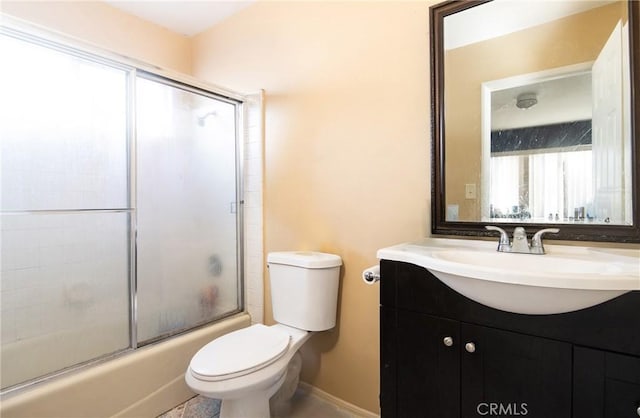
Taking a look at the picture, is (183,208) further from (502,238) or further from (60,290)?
(502,238)

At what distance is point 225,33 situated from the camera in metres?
2.26

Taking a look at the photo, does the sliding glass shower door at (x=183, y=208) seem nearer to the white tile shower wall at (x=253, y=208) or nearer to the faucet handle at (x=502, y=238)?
the white tile shower wall at (x=253, y=208)

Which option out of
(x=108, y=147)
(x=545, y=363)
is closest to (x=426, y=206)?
(x=545, y=363)

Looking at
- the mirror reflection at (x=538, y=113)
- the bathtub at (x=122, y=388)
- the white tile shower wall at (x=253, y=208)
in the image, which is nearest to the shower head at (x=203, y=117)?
the white tile shower wall at (x=253, y=208)

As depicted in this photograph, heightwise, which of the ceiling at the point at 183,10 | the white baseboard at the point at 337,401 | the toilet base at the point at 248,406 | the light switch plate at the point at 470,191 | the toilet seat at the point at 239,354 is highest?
the ceiling at the point at 183,10

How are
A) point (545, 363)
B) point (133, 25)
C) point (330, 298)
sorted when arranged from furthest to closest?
point (133, 25), point (330, 298), point (545, 363)

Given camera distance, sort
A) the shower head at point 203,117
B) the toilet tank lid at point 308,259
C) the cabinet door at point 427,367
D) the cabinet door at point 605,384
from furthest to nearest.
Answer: the shower head at point 203,117 → the toilet tank lid at point 308,259 → the cabinet door at point 427,367 → the cabinet door at point 605,384

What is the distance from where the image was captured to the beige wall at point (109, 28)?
1.82m

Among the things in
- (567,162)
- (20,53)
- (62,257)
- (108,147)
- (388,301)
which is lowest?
(388,301)

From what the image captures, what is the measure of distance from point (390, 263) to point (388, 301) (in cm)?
14

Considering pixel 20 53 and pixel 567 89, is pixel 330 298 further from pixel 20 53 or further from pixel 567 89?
pixel 20 53

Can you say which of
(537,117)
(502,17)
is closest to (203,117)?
(502,17)

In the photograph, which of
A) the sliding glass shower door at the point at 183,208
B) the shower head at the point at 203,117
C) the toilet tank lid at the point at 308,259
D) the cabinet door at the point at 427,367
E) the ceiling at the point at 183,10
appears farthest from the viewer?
the ceiling at the point at 183,10

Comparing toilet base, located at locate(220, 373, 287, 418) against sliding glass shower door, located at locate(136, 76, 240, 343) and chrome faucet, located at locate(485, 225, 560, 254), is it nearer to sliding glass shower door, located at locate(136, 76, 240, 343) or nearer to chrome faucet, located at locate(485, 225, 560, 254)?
sliding glass shower door, located at locate(136, 76, 240, 343)
